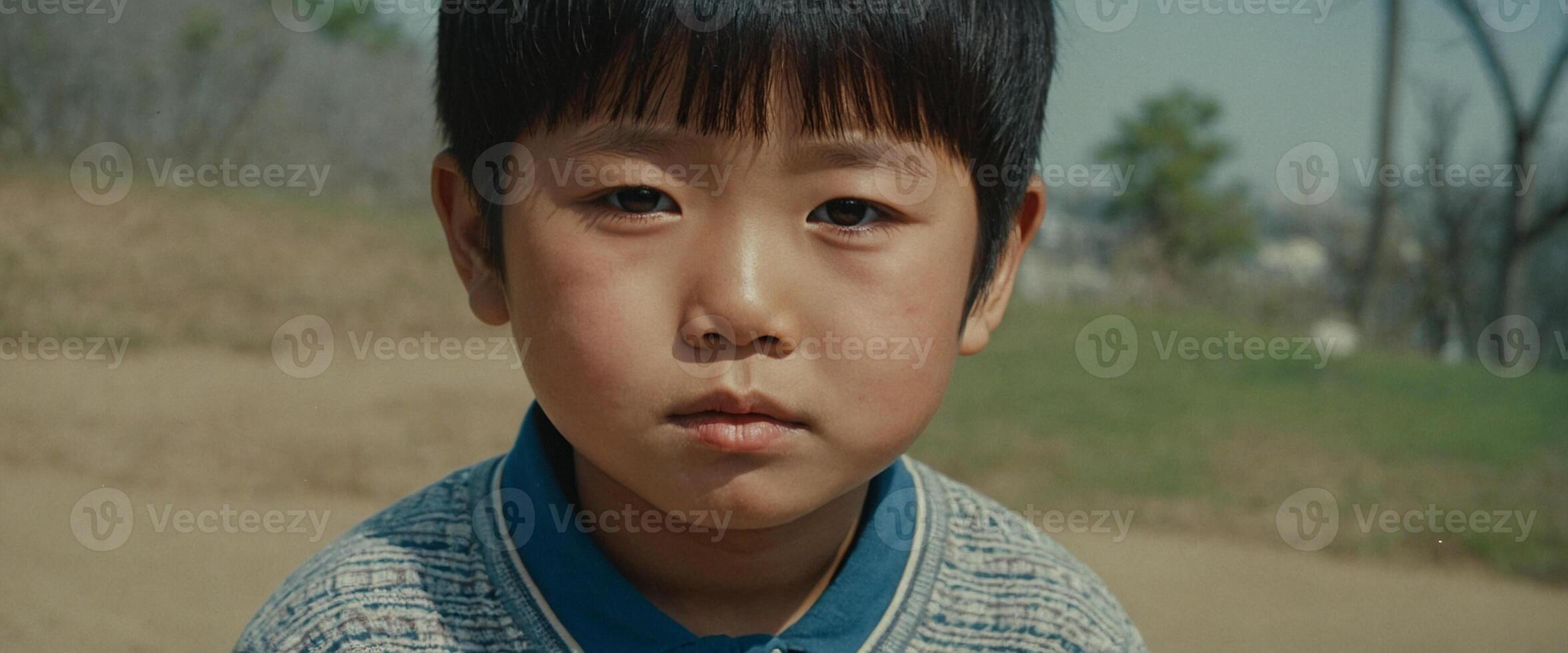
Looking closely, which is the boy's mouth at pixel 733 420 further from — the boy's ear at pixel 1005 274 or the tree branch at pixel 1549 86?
the tree branch at pixel 1549 86

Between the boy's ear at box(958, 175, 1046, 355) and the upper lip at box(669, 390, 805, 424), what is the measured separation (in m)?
0.29

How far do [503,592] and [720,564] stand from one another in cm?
20

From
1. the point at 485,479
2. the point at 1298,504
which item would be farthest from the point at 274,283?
the point at 485,479

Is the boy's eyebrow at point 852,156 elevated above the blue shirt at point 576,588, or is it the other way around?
the boy's eyebrow at point 852,156

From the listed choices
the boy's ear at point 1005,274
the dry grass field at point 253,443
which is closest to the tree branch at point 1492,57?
the dry grass field at point 253,443

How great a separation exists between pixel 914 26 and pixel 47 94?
4.72m

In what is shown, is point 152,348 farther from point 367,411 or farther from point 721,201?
point 721,201

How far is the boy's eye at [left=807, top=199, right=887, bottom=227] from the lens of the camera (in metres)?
1.02

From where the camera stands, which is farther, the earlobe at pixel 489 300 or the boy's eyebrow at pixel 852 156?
the earlobe at pixel 489 300

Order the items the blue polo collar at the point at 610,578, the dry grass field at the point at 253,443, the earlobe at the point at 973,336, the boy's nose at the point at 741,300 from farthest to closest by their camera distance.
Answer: the dry grass field at the point at 253,443, the earlobe at the point at 973,336, the blue polo collar at the point at 610,578, the boy's nose at the point at 741,300

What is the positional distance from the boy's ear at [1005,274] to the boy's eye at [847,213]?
8.5 inches

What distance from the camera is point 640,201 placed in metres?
1.01

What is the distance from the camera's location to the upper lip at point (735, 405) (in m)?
0.96

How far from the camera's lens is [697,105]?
984mm
